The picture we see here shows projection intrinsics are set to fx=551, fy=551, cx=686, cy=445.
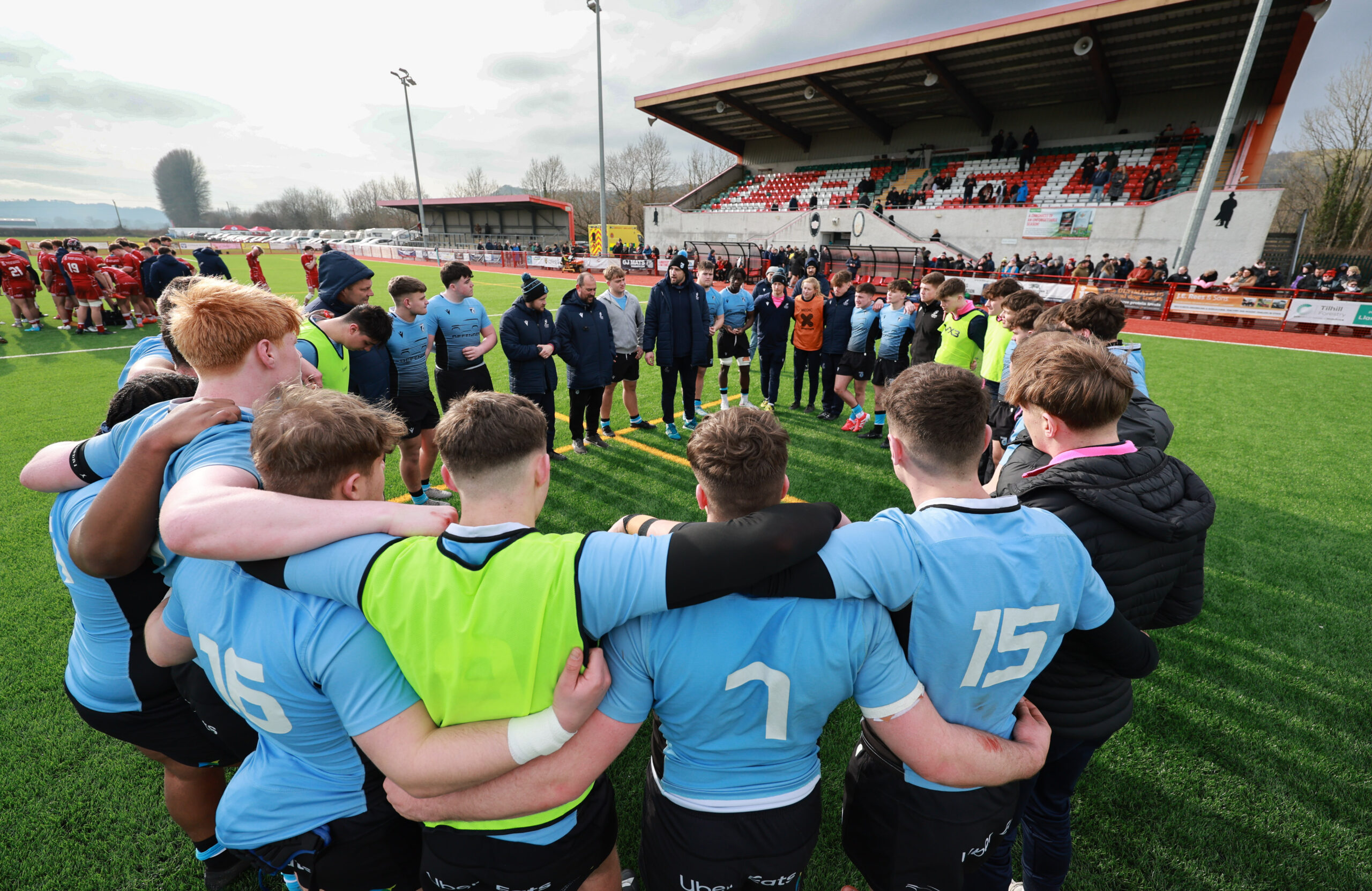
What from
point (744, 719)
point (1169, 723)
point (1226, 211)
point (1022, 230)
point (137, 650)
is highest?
point (1226, 211)

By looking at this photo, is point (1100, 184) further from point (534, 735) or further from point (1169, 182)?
point (534, 735)

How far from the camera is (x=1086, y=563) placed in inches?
55.9

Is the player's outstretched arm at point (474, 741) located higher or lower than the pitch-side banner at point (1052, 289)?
lower

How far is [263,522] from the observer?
1.21 meters

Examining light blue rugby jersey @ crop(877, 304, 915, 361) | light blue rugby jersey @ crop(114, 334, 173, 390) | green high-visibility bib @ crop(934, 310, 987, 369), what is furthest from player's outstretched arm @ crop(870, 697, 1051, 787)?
light blue rugby jersey @ crop(877, 304, 915, 361)

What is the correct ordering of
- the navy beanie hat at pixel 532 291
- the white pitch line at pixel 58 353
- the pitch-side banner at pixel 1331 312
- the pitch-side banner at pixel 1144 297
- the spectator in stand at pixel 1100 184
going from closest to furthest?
the navy beanie hat at pixel 532 291
the white pitch line at pixel 58 353
the pitch-side banner at pixel 1331 312
the pitch-side banner at pixel 1144 297
the spectator in stand at pixel 1100 184

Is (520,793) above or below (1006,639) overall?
below

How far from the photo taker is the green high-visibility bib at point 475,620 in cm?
116

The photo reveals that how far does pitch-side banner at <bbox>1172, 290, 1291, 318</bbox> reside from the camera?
49.8ft

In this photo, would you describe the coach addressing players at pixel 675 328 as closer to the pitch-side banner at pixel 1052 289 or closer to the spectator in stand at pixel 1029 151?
the pitch-side banner at pixel 1052 289

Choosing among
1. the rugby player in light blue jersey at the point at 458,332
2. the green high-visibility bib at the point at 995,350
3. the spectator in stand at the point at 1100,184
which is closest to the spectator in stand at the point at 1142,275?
the spectator in stand at the point at 1100,184

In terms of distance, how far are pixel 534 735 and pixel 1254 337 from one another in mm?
20273

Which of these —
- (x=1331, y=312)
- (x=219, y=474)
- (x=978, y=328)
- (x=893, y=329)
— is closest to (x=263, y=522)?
(x=219, y=474)

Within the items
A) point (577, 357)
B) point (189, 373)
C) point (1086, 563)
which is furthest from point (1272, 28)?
point (189, 373)
